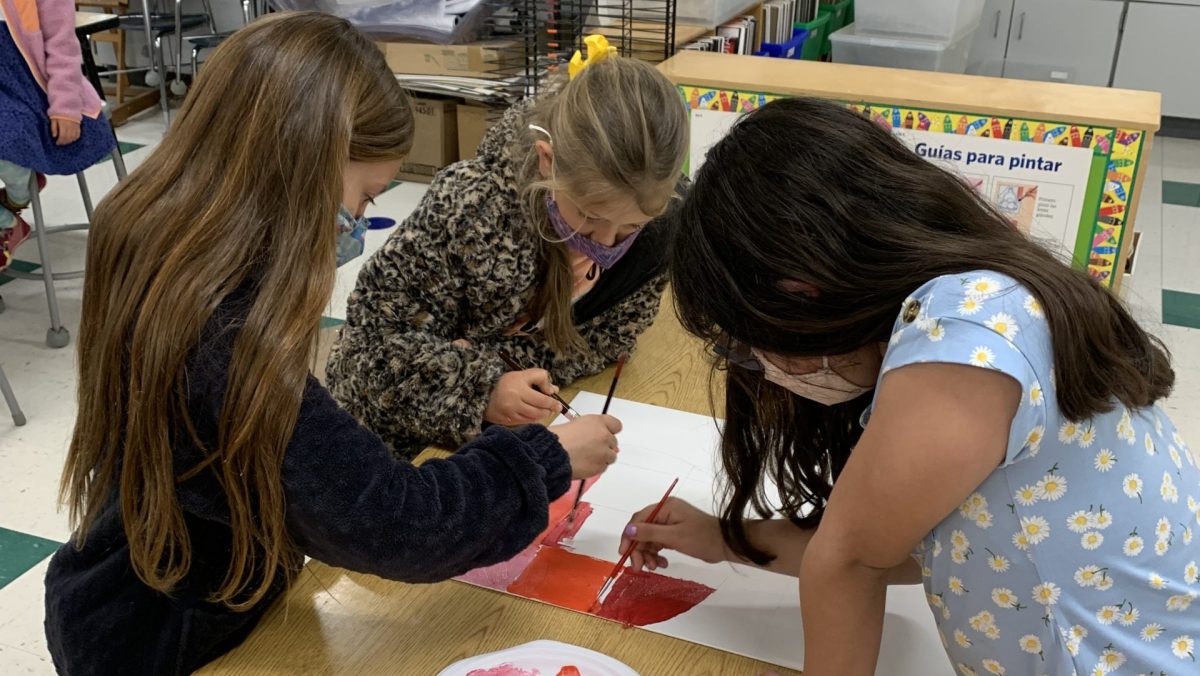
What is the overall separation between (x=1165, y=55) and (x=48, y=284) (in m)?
4.23

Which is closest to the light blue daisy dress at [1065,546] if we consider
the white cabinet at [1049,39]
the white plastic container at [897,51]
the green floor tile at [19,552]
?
the green floor tile at [19,552]

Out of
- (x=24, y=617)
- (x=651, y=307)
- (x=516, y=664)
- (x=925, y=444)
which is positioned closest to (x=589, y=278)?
(x=651, y=307)

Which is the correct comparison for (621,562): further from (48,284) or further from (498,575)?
(48,284)

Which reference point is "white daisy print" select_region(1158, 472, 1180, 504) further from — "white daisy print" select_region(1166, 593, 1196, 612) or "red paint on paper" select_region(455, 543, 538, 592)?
"red paint on paper" select_region(455, 543, 538, 592)

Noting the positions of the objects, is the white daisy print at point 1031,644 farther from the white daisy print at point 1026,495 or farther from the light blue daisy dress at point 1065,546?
the white daisy print at point 1026,495

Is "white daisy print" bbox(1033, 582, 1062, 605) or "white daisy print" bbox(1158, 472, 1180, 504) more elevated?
"white daisy print" bbox(1158, 472, 1180, 504)

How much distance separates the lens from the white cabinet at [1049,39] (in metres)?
4.32

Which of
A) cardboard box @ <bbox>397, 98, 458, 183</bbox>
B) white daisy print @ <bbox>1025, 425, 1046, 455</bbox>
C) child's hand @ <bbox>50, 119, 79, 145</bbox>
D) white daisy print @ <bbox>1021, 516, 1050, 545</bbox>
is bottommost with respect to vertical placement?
cardboard box @ <bbox>397, 98, 458, 183</bbox>

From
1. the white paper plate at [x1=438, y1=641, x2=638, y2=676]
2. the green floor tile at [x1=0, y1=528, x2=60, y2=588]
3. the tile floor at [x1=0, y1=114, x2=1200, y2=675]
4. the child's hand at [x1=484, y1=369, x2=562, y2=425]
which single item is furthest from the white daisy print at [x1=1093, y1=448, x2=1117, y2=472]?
the green floor tile at [x1=0, y1=528, x2=60, y2=588]

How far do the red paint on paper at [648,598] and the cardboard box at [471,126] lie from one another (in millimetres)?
2745

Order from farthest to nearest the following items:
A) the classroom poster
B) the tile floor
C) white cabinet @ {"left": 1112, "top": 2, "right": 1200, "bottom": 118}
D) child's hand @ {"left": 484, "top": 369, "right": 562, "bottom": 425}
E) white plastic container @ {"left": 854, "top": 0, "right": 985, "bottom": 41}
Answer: white cabinet @ {"left": 1112, "top": 2, "right": 1200, "bottom": 118}, white plastic container @ {"left": 854, "top": 0, "right": 985, "bottom": 41}, the tile floor, the classroom poster, child's hand @ {"left": 484, "top": 369, "right": 562, "bottom": 425}

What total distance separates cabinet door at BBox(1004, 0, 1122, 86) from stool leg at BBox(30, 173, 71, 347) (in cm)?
374

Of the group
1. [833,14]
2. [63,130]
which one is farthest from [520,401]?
[833,14]

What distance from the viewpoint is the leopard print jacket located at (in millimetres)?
1263
